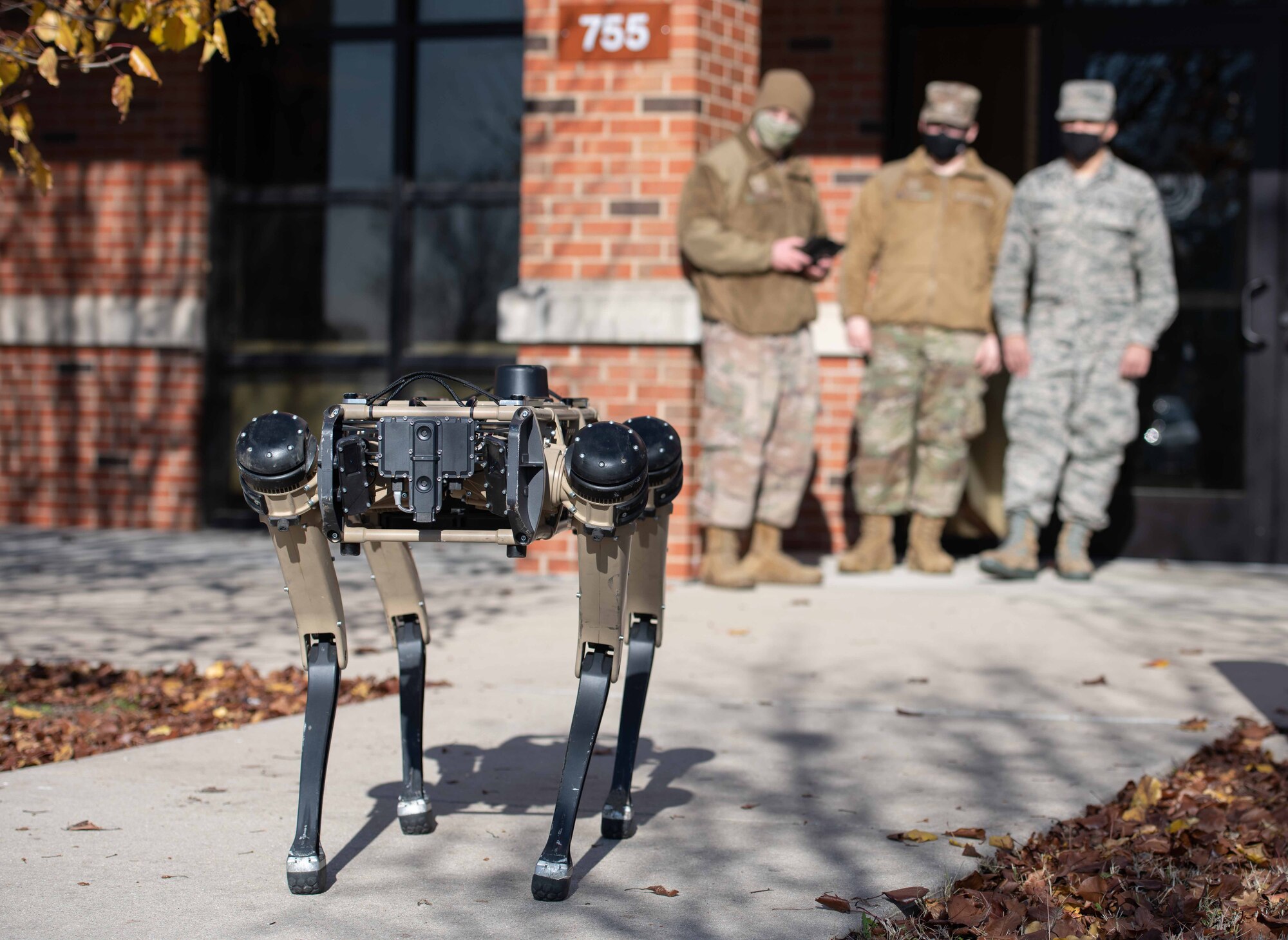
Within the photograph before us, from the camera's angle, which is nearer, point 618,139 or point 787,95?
point 787,95

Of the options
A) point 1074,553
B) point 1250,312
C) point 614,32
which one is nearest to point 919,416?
point 1074,553

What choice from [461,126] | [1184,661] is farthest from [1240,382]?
[461,126]

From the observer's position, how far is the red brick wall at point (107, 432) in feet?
33.1

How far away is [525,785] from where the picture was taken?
4.07 meters

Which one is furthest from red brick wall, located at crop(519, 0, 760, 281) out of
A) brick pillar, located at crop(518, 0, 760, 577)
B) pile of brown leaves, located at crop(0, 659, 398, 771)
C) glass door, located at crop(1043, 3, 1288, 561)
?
pile of brown leaves, located at crop(0, 659, 398, 771)

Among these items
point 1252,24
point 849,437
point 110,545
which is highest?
point 1252,24

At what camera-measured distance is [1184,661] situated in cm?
591

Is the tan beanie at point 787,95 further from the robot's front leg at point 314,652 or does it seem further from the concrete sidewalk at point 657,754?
the robot's front leg at point 314,652

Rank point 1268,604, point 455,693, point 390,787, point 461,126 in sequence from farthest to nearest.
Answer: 1. point 461,126
2. point 1268,604
3. point 455,693
4. point 390,787

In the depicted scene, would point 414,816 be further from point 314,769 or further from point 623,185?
point 623,185

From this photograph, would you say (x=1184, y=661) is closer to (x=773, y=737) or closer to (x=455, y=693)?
(x=773, y=737)

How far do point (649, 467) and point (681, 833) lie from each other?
0.87 meters

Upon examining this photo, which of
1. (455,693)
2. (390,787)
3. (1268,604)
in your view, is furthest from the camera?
(1268,604)

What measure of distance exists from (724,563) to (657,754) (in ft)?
11.2
